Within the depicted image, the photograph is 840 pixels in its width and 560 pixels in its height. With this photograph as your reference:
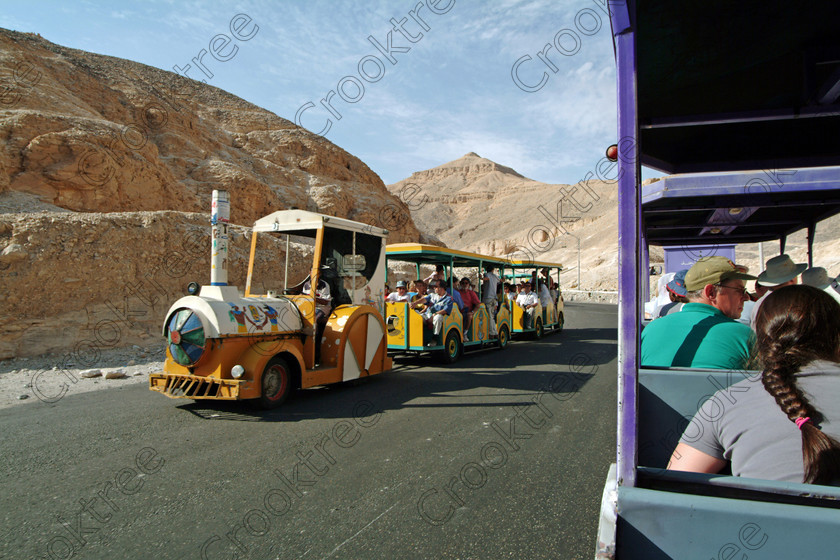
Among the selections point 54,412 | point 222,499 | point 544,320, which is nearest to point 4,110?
point 54,412

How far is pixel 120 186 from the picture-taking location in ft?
81.8

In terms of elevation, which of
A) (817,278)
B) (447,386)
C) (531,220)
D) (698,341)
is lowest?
(447,386)

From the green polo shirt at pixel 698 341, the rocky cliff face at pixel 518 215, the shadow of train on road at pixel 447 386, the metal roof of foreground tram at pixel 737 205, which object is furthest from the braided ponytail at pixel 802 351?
the rocky cliff face at pixel 518 215

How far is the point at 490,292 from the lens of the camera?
1345cm

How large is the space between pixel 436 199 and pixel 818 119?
16020 cm

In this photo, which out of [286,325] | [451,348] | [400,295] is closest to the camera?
[286,325]

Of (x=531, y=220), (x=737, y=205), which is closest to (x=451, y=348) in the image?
(x=737, y=205)

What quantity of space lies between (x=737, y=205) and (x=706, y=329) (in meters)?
2.80

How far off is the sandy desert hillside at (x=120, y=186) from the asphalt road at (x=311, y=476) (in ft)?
23.9

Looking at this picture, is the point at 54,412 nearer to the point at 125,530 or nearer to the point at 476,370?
the point at 125,530

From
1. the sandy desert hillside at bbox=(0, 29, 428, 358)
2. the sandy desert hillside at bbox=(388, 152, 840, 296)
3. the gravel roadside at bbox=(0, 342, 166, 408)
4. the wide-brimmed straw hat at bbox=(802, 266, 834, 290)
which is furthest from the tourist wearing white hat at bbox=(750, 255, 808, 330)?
the sandy desert hillside at bbox=(388, 152, 840, 296)

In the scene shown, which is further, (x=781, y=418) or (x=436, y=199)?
(x=436, y=199)

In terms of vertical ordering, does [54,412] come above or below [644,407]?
below

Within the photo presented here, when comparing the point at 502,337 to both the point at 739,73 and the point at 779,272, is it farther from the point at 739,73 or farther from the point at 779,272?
the point at 739,73
